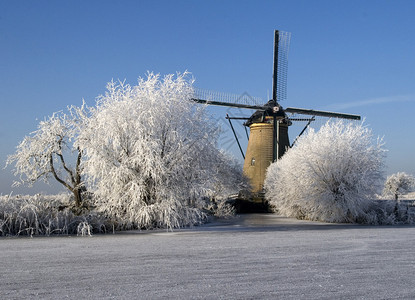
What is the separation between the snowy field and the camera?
671 cm

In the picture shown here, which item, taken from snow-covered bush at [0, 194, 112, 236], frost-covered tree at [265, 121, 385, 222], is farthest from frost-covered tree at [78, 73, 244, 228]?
frost-covered tree at [265, 121, 385, 222]

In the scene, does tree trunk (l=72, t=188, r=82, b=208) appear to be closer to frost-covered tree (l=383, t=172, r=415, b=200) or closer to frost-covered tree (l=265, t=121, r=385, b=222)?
frost-covered tree (l=265, t=121, r=385, b=222)

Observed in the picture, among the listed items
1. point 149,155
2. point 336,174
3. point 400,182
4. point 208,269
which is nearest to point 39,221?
point 149,155

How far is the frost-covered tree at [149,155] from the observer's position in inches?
663

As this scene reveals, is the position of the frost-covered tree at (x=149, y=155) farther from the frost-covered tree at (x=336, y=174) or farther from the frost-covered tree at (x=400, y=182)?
the frost-covered tree at (x=400, y=182)

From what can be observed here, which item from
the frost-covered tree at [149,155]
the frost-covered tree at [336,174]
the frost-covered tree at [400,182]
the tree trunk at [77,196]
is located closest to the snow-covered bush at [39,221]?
the frost-covered tree at [149,155]

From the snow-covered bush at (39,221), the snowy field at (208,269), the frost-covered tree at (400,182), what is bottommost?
the snowy field at (208,269)

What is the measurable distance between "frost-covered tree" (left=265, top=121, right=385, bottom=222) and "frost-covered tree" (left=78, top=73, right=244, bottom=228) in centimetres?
636

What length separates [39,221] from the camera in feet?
51.0

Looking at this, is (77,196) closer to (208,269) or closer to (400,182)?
(208,269)

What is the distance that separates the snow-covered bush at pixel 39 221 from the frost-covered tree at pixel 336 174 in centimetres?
1066

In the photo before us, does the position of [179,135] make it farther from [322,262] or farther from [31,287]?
[31,287]

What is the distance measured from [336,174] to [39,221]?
1383 cm

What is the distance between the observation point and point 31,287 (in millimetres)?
7047
